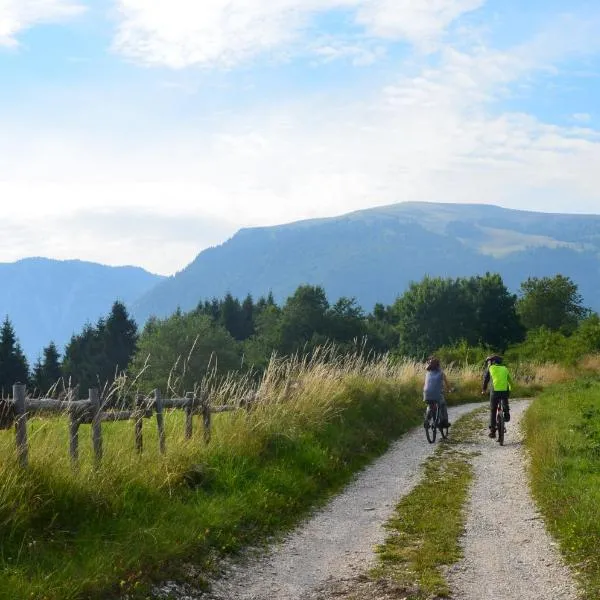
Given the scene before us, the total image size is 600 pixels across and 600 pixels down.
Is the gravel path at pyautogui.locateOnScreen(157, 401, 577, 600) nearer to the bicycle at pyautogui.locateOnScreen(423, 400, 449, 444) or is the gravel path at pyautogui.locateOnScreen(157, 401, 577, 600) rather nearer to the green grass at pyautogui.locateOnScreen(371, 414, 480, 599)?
the green grass at pyautogui.locateOnScreen(371, 414, 480, 599)

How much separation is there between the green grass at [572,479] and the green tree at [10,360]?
55.8 metres

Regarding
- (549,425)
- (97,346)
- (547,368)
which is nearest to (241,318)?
(97,346)

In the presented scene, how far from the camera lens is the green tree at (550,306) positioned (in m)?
89.5

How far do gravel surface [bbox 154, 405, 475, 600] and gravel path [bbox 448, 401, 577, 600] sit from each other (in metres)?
1.09

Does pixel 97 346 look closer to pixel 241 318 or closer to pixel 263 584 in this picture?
pixel 241 318

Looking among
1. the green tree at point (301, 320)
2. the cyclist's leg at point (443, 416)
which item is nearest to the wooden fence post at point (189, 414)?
the cyclist's leg at point (443, 416)

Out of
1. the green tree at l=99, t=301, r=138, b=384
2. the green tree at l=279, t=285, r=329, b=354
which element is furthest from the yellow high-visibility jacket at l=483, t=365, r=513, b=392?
the green tree at l=99, t=301, r=138, b=384

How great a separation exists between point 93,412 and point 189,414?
2713 mm

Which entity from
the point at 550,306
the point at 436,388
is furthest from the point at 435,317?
the point at 436,388

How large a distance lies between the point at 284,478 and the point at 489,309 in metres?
71.0

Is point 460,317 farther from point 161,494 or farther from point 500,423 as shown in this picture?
point 161,494

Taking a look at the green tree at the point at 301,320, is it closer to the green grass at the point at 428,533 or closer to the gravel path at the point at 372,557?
the green grass at the point at 428,533

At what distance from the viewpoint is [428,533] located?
8.76 meters

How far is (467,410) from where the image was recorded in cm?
2597
